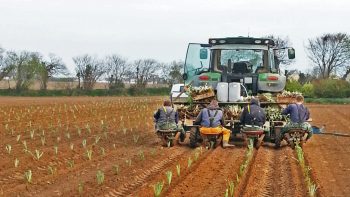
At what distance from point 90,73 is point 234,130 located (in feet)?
185

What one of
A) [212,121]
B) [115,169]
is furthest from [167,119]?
[115,169]

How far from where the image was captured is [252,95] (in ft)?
49.0

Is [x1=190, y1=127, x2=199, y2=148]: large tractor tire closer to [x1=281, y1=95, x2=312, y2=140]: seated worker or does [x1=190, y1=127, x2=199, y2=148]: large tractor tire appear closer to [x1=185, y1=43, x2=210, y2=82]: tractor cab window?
[x1=281, y1=95, x2=312, y2=140]: seated worker

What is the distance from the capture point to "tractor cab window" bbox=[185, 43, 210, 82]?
50.9 ft

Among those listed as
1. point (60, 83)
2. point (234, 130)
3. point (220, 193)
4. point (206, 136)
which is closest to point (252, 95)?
point (234, 130)

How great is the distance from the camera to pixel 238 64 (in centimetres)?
1525

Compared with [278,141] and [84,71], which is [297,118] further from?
[84,71]

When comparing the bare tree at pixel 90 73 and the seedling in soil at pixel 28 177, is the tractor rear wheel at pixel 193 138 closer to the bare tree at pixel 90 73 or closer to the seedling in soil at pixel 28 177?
the seedling in soil at pixel 28 177

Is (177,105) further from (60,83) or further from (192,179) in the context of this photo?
(60,83)

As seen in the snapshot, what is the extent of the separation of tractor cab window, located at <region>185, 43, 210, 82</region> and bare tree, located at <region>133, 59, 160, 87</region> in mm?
51619

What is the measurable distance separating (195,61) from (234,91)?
6.90 feet

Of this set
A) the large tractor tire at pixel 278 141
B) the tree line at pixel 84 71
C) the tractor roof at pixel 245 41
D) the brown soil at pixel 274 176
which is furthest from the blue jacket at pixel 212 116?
the tree line at pixel 84 71

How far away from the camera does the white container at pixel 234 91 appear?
45.9 feet

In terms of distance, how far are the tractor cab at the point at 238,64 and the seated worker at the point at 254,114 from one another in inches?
62.2
